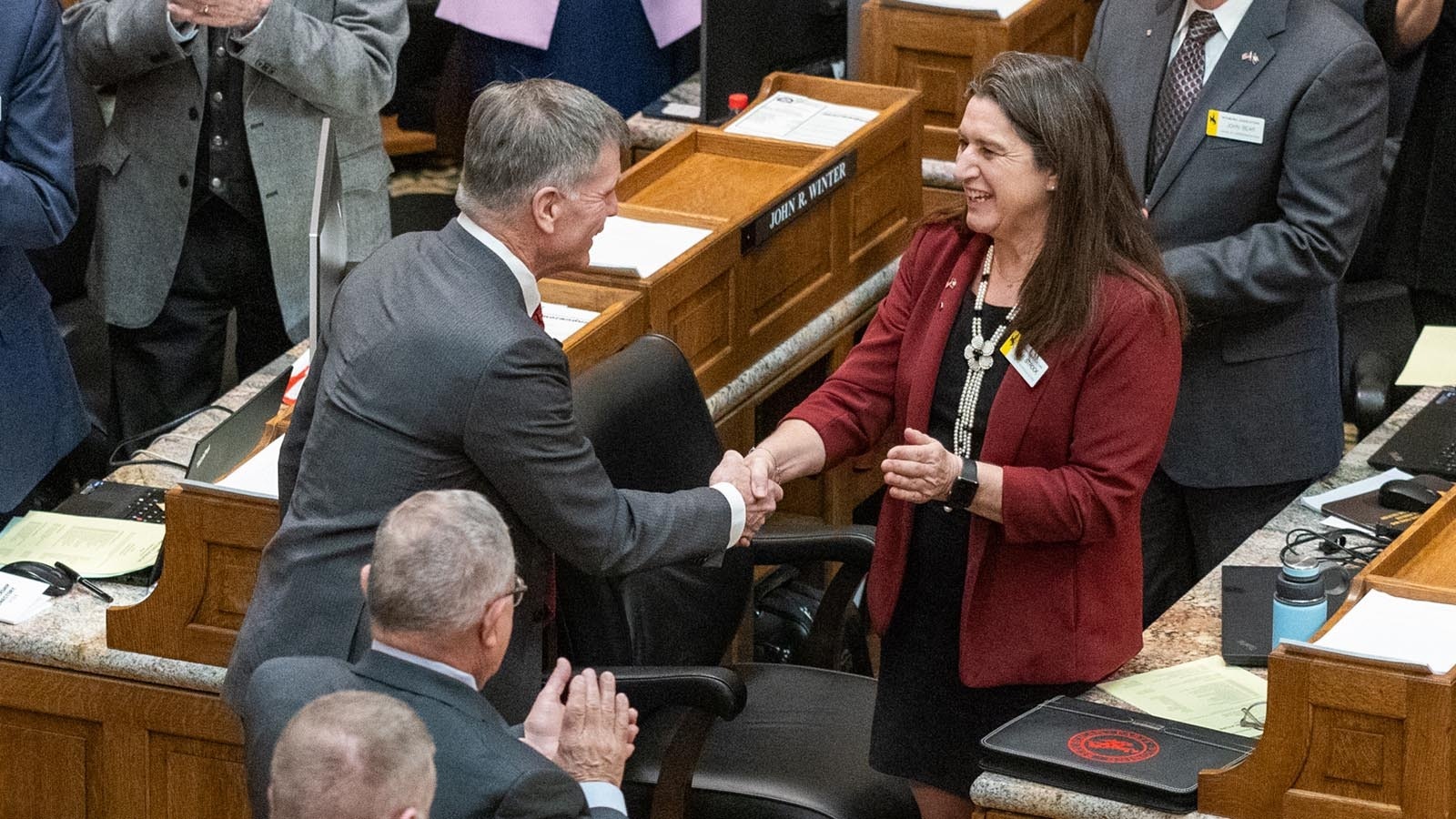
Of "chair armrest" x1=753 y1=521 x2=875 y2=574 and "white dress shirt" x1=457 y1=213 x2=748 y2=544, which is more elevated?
"white dress shirt" x1=457 y1=213 x2=748 y2=544

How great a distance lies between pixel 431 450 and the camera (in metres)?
2.67

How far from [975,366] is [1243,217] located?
0.96 metres

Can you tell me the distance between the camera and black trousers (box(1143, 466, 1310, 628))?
3.84 meters

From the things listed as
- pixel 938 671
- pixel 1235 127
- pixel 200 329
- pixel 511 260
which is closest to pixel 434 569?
pixel 511 260

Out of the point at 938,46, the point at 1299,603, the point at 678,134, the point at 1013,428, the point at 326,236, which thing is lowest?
the point at 1299,603

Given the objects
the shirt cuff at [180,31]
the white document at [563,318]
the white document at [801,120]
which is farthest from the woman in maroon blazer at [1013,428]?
the shirt cuff at [180,31]

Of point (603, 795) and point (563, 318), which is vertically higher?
point (563, 318)

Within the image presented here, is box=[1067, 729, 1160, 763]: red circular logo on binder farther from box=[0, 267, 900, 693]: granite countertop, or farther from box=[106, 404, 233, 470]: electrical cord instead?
box=[106, 404, 233, 470]: electrical cord

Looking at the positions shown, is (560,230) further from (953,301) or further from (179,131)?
(179,131)

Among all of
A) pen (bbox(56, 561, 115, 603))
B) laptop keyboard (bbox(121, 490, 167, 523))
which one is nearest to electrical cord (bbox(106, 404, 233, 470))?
laptop keyboard (bbox(121, 490, 167, 523))

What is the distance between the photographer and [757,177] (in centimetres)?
434

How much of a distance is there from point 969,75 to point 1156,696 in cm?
220

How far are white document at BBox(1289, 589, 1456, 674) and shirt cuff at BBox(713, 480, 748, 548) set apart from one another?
2.70 feet

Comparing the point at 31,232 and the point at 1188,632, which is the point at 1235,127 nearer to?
the point at 1188,632
